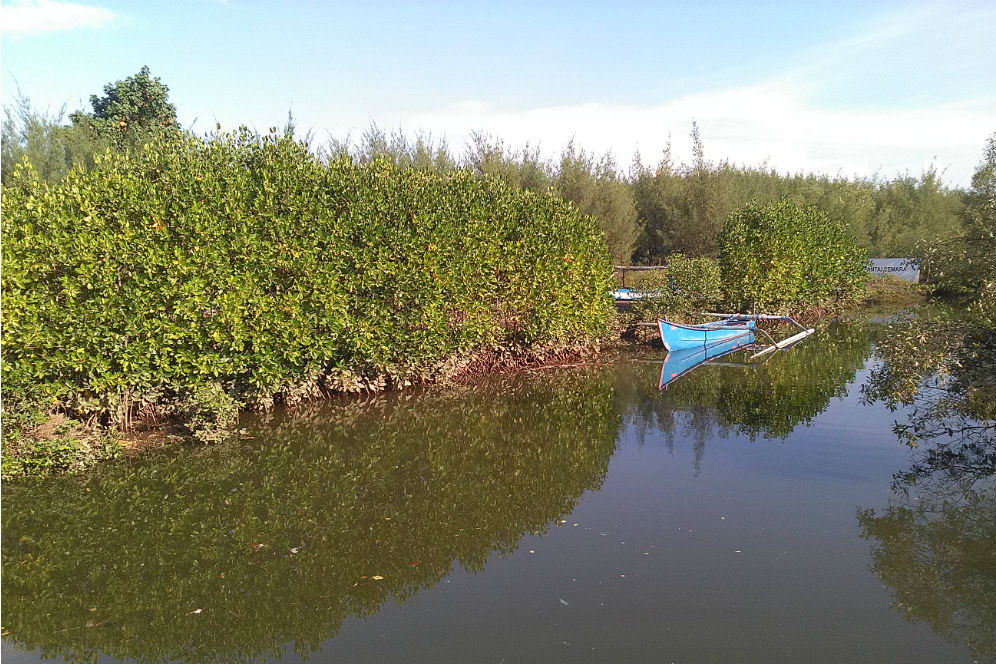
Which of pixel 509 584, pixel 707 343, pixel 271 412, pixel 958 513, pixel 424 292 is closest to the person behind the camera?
pixel 509 584

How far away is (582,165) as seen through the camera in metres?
Answer: 43.1

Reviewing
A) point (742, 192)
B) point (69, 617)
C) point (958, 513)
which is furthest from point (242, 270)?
point (742, 192)

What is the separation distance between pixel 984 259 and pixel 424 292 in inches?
385

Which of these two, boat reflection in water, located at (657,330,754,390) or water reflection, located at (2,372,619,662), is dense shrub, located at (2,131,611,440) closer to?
water reflection, located at (2,372,619,662)

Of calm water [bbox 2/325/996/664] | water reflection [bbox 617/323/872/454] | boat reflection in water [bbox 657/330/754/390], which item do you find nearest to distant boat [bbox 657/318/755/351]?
boat reflection in water [bbox 657/330/754/390]

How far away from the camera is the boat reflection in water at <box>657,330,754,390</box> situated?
18641 mm

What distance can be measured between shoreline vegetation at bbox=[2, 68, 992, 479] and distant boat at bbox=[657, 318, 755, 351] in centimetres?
177

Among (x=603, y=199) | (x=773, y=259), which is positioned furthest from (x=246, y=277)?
(x=603, y=199)

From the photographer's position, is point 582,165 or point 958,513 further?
point 582,165

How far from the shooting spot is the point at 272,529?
8430 mm

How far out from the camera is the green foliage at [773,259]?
1150 inches

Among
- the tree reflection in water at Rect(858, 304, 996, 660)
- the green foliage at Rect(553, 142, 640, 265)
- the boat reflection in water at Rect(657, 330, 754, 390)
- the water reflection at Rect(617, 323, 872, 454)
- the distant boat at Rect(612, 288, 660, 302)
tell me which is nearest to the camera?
the tree reflection in water at Rect(858, 304, 996, 660)

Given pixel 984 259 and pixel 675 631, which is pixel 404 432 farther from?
pixel 984 259

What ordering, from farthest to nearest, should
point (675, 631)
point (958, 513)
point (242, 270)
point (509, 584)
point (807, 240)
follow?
point (807, 240) < point (242, 270) < point (958, 513) < point (509, 584) < point (675, 631)
